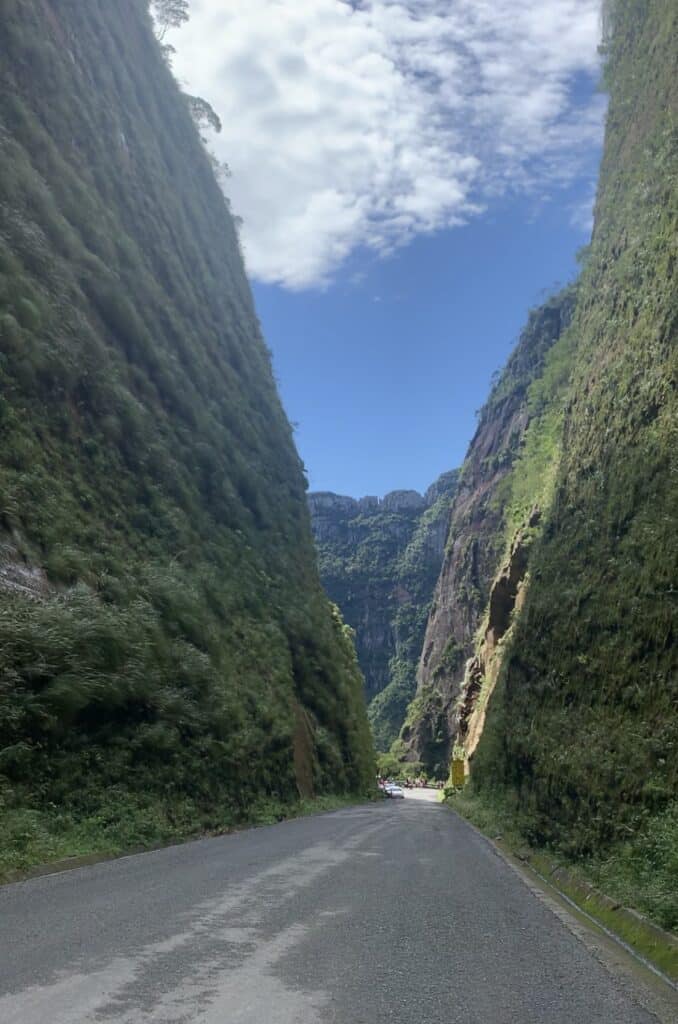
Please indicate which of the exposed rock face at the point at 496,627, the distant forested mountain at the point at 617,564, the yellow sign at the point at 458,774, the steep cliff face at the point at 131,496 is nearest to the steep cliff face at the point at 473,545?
the exposed rock face at the point at 496,627

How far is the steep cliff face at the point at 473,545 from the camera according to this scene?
250 feet

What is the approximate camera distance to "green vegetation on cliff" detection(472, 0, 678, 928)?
10.3 meters

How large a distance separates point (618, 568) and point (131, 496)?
12.7m

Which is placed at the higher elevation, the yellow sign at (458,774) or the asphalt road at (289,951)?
the asphalt road at (289,951)

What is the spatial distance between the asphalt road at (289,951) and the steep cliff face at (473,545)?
60.8m

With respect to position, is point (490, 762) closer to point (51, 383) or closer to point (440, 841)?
point (440, 841)

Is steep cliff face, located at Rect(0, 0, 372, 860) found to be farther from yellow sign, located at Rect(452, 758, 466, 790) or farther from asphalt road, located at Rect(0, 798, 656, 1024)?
yellow sign, located at Rect(452, 758, 466, 790)

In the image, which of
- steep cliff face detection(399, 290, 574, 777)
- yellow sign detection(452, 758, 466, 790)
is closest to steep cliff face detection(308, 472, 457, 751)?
steep cliff face detection(399, 290, 574, 777)

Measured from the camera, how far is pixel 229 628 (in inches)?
918

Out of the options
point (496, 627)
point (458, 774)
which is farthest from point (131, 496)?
point (458, 774)

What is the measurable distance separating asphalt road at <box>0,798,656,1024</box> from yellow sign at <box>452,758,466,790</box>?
34.5 metres

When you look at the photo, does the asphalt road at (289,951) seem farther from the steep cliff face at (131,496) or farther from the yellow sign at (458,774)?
the yellow sign at (458,774)

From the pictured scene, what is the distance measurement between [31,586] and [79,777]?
3.47 metres

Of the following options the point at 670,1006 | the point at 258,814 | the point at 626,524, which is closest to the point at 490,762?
the point at 258,814
